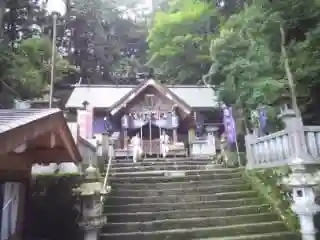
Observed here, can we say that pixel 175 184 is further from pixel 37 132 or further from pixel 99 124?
pixel 99 124

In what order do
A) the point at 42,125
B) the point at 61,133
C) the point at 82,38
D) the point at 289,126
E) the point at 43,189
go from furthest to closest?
the point at 82,38
the point at 43,189
the point at 289,126
the point at 61,133
the point at 42,125

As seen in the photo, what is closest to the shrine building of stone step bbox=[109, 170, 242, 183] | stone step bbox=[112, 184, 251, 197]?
stone step bbox=[109, 170, 242, 183]

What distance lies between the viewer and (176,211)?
798cm

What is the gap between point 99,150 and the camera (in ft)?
38.9

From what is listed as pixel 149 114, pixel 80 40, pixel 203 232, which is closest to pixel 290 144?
pixel 203 232

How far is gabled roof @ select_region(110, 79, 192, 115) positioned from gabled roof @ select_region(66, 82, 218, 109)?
48 cm

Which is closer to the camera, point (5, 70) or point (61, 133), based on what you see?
point (61, 133)

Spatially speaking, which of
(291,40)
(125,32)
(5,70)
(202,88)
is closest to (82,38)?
(125,32)

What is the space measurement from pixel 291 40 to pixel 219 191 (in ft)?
17.2

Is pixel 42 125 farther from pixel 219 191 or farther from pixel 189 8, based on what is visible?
pixel 189 8

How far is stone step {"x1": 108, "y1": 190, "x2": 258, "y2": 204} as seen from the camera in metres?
8.59

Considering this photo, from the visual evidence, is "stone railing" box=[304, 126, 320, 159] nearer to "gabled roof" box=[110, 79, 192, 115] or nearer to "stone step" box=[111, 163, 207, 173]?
"stone step" box=[111, 163, 207, 173]

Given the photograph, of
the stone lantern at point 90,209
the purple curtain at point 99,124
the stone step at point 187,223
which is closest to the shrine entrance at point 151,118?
the purple curtain at point 99,124

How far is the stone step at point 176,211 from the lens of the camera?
7.71m
